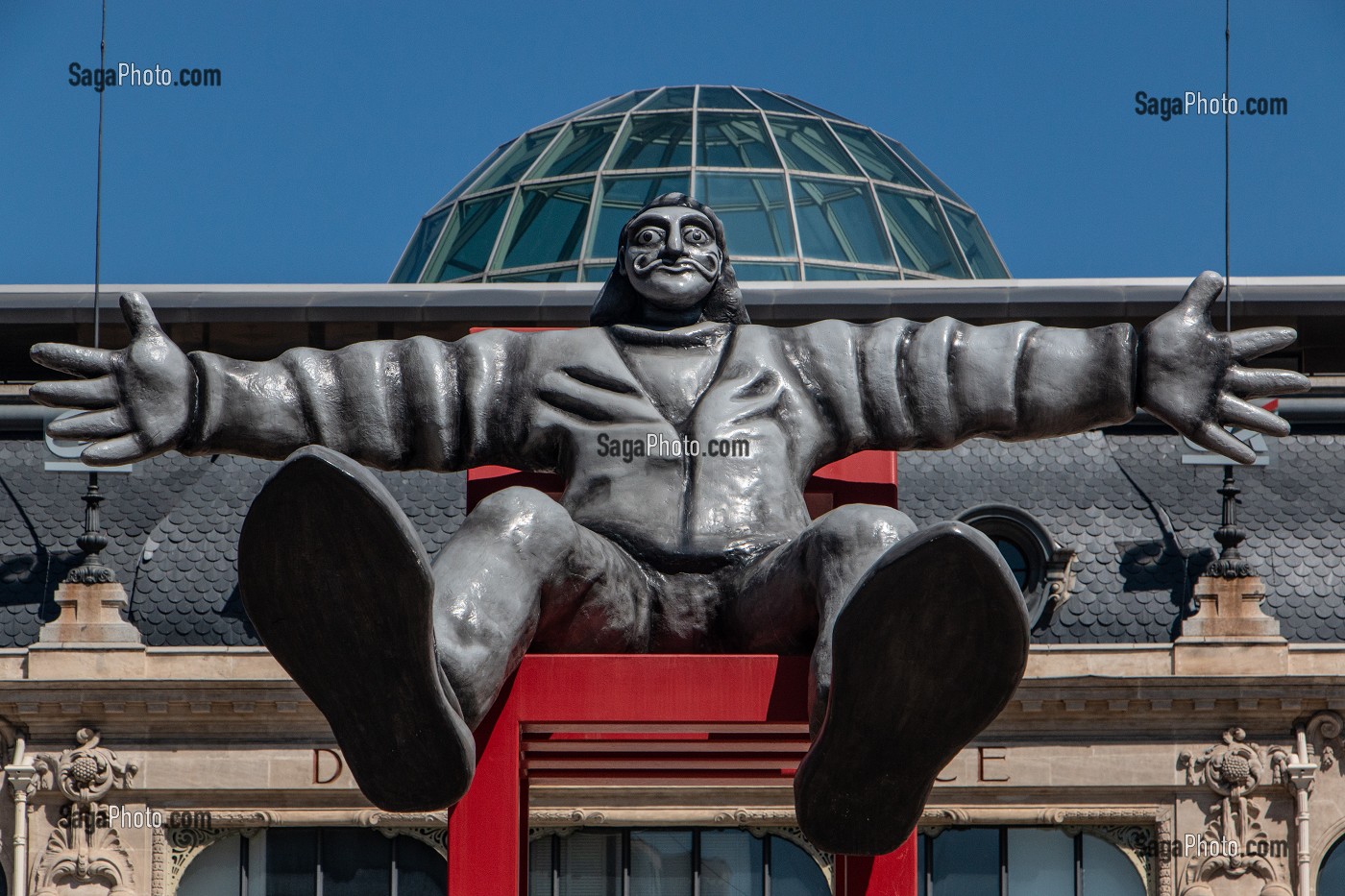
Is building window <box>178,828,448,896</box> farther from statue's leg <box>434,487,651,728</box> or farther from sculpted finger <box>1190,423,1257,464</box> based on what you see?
statue's leg <box>434,487,651,728</box>

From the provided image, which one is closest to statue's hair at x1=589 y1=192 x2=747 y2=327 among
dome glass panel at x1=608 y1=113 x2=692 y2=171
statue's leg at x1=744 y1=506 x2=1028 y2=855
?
statue's leg at x1=744 y1=506 x2=1028 y2=855

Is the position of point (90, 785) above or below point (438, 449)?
below

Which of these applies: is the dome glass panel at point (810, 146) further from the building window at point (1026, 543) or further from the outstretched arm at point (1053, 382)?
the outstretched arm at point (1053, 382)

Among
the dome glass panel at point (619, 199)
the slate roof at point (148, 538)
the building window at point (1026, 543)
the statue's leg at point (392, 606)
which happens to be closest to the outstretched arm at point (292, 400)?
the statue's leg at point (392, 606)

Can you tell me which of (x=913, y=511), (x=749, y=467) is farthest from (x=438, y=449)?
(x=913, y=511)

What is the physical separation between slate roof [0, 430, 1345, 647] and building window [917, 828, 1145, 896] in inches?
97.6

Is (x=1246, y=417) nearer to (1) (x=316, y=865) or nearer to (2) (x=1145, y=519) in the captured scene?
(2) (x=1145, y=519)

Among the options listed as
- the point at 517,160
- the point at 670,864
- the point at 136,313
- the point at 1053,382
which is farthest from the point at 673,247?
the point at 517,160

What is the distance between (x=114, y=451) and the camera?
10523mm

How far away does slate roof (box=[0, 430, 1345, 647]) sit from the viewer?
111ft

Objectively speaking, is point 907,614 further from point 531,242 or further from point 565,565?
point 531,242

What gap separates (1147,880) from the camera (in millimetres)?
33469

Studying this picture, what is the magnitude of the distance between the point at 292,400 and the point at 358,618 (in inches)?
87.0

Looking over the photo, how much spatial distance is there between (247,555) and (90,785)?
2566cm
